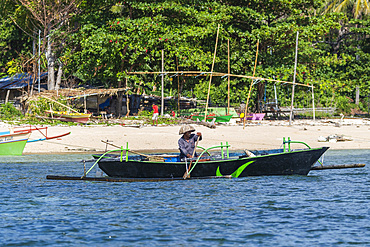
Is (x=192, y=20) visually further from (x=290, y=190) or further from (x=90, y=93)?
(x=290, y=190)

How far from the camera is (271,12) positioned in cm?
3781

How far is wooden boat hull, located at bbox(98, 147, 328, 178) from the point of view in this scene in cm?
1495

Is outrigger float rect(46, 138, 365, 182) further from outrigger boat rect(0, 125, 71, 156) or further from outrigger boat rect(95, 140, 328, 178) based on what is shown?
outrigger boat rect(0, 125, 71, 156)

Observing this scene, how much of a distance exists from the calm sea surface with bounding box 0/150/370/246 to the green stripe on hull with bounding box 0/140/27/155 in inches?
194

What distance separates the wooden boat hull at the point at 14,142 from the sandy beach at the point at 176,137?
100 cm

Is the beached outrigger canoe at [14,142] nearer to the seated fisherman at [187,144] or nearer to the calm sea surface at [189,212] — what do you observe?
the calm sea surface at [189,212]

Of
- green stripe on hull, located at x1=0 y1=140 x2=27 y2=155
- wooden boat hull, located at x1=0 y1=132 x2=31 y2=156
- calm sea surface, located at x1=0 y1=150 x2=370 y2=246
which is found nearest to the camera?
calm sea surface, located at x1=0 y1=150 x2=370 y2=246

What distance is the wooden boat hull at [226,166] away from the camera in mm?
14945

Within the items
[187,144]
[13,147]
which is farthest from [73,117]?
[187,144]

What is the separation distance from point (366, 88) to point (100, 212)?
31374 mm

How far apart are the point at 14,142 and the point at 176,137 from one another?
7579mm

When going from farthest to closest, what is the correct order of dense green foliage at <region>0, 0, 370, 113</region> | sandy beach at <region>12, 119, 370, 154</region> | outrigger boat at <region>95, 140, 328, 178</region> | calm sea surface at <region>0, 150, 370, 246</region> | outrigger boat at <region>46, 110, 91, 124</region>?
1. dense green foliage at <region>0, 0, 370, 113</region>
2. outrigger boat at <region>46, 110, 91, 124</region>
3. sandy beach at <region>12, 119, 370, 154</region>
4. outrigger boat at <region>95, 140, 328, 178</region>
5. calm sea surface at <region>0, 150, 370, 246</region>

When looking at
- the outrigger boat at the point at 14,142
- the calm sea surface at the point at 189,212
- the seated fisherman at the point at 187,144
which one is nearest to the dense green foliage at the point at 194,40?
the outrigger boat at the point at 14,142

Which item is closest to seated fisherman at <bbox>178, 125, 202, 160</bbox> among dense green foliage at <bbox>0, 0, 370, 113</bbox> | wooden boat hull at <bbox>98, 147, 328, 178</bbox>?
wooden boat hull at <bbox>98, 147, 328, 178</bbox>
